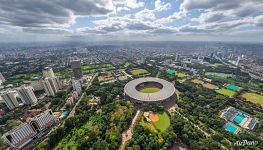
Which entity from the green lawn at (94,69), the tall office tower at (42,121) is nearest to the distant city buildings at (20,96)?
the tall office tower at (42,121)

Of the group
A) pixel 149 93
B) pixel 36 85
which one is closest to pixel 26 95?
pixel 36 85

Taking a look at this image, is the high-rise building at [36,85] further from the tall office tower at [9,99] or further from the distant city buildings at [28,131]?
the distant city buildings at [28,131]

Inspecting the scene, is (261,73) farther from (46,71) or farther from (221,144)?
(46,71)

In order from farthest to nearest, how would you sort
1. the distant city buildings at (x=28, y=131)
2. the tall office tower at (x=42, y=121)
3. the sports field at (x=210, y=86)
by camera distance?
the sports field at (x=210, y=86), the tall office tower at (x=42, y=121), the distant city buildings at (x=28, y=131)

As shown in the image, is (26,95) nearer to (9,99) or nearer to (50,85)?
(9,99)

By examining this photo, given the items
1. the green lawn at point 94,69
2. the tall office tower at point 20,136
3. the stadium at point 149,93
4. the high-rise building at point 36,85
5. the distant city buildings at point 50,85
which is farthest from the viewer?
the green lawn at point 94,69

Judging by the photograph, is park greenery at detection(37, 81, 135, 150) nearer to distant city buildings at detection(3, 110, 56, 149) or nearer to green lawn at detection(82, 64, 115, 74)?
distant city buildings at detection(3, 110, 56, 149)
